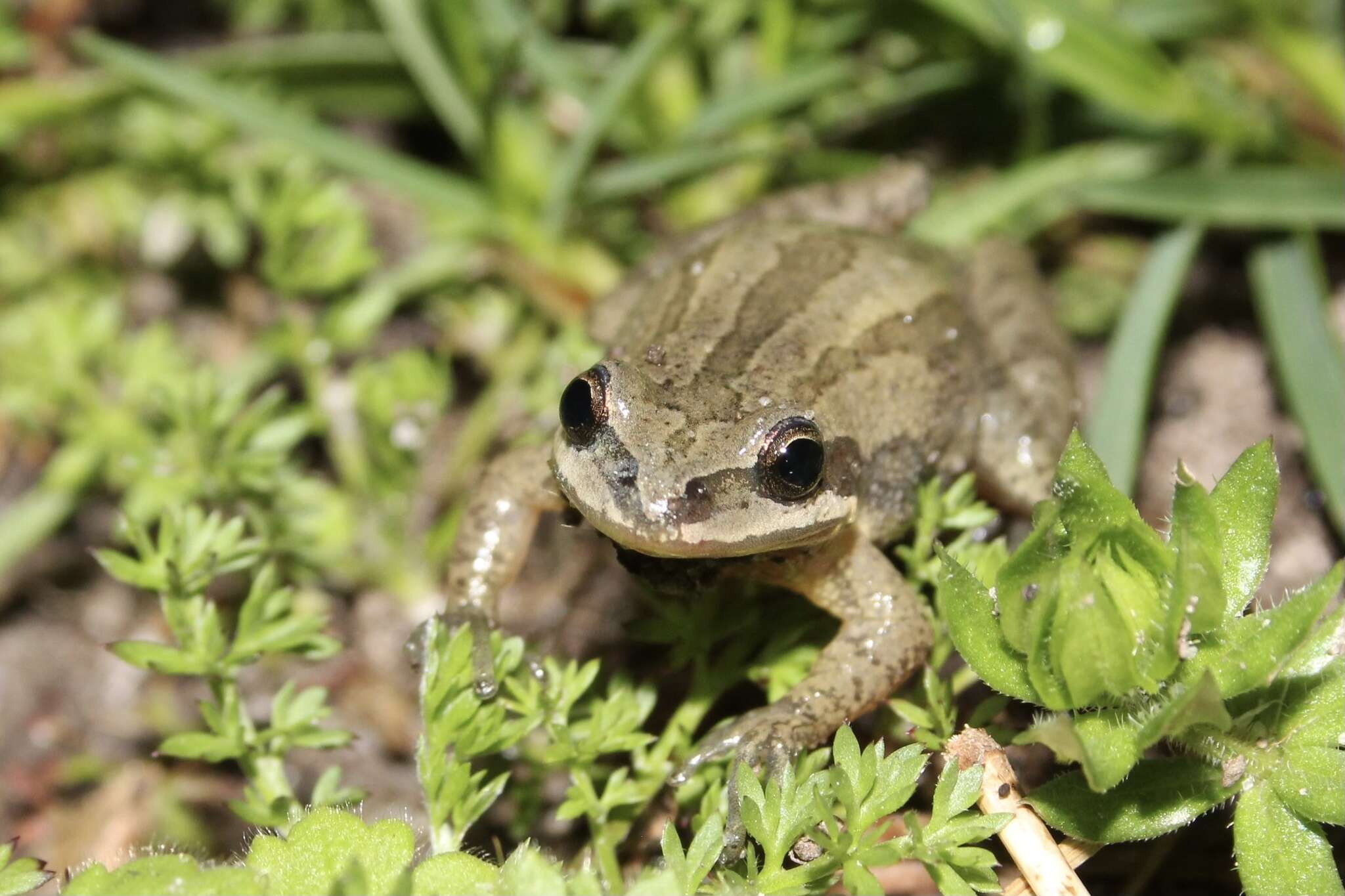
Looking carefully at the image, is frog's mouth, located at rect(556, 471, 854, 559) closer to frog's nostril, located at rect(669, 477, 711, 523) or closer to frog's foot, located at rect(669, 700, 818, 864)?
frog's nostril, located at rect(669, 477, 711, 523)

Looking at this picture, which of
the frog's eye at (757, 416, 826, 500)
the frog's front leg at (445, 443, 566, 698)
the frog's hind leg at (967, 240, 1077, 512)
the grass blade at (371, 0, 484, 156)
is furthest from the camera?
the grass blade at (371, 0, 484, 156)

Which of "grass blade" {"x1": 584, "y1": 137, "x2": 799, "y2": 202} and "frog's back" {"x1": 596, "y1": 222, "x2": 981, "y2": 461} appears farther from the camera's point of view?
"grass blade" {"x1": 584, "y1": 137, "x2": 799, "y2": 202}

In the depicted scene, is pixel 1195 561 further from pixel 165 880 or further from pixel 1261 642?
pixel 165 880

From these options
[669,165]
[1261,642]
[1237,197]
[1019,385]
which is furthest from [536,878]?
[1237,197]

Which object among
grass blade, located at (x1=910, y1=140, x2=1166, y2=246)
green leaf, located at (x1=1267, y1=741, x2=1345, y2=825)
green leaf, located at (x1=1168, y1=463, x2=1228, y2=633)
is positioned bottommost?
green leaf, located at (x1=1267, y1=741, x2=1345, y2=825)

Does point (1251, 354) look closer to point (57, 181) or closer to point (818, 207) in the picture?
point (818, 207)

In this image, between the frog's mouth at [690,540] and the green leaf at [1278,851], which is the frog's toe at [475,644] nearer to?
the frog's mouth at [690,540]

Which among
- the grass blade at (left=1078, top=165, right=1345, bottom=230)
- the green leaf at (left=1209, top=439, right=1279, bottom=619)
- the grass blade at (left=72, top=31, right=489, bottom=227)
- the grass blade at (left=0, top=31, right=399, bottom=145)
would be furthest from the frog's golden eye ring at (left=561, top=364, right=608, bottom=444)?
the grass blade at (left=0, top=31, right=399, bottom=145)
